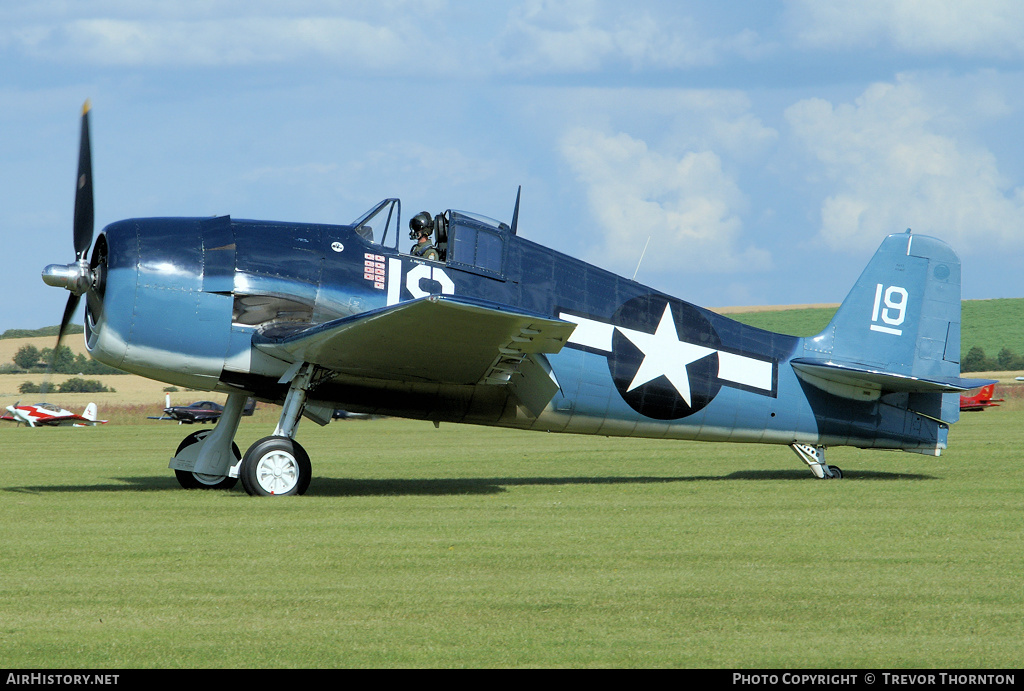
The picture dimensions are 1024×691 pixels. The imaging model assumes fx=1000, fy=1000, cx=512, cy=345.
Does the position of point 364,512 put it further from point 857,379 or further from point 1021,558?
point 857,379

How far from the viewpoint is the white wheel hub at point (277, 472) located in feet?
33.6

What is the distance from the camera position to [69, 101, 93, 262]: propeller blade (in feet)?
35.2

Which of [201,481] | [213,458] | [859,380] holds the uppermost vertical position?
[859,380]

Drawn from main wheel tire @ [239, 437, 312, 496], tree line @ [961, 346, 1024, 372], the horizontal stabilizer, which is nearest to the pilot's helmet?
main wheel tire @ [239, 437, 312, 496]

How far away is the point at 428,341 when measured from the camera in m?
9.81

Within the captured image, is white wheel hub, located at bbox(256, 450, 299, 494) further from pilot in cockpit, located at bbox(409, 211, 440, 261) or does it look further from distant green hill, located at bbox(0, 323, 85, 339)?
distant green hill, located at bbox(0, 323, 85, 339)

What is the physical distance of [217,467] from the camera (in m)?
11.8

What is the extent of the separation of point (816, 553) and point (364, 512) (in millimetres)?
4203

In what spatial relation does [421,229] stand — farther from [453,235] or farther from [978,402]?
[978,402]

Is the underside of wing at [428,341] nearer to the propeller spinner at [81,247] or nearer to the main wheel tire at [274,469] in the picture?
the main wheel tire at [274,469]

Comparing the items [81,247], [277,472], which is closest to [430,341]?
[277,472]

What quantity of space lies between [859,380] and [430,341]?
19.4 ft

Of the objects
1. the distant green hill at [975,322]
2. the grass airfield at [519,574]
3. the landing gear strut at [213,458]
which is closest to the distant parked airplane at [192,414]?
the grass airfield at [519,574]

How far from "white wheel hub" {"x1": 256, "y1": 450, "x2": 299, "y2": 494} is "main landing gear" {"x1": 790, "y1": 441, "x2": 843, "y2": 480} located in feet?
21.0
